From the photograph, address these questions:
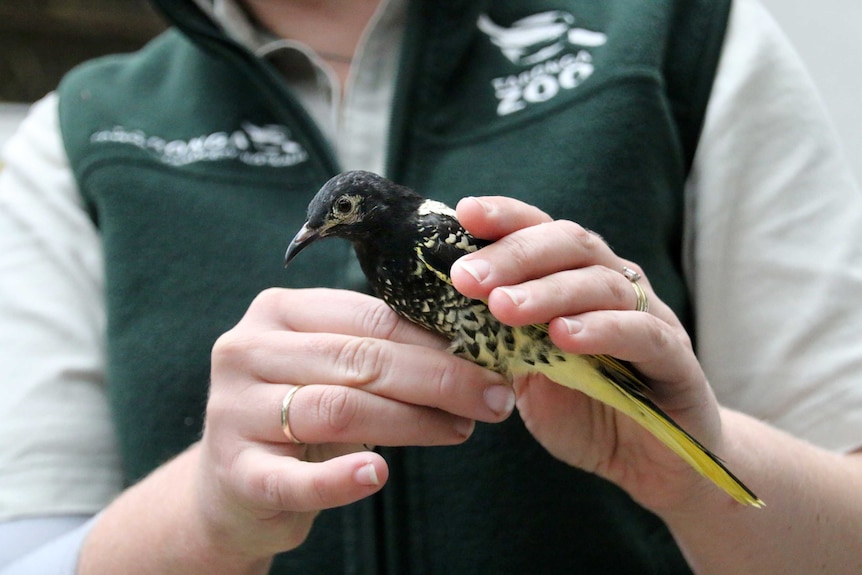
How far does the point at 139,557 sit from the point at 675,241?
864 mm

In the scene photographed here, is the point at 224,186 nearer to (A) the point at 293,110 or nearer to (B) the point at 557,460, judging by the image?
(A) the point at 293,110

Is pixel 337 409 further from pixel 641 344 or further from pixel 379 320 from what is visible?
pixel 641 344

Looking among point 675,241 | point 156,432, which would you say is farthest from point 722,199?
point 156,432

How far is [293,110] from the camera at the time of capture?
1.16 metres

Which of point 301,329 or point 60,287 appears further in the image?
point 60,287

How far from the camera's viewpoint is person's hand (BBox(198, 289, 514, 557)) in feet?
2.44

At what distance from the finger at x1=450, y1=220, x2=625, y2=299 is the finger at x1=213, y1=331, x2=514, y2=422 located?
108 millimetres

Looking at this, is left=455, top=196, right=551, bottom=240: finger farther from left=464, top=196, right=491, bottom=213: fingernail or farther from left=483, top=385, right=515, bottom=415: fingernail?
left=483, top=385, right=515, bottom=415: fingernail

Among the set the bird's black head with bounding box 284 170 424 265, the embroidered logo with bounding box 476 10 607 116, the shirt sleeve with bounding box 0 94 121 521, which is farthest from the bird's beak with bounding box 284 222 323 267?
the shirt sleeve with bounding box 0 94 121 521

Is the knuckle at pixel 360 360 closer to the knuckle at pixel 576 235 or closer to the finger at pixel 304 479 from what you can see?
the finger at pixel 304 479

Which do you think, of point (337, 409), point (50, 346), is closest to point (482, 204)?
point (337, 409)

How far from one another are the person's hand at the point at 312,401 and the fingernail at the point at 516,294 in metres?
0.13

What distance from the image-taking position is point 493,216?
2.32 feet

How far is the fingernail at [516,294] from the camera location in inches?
26.6
